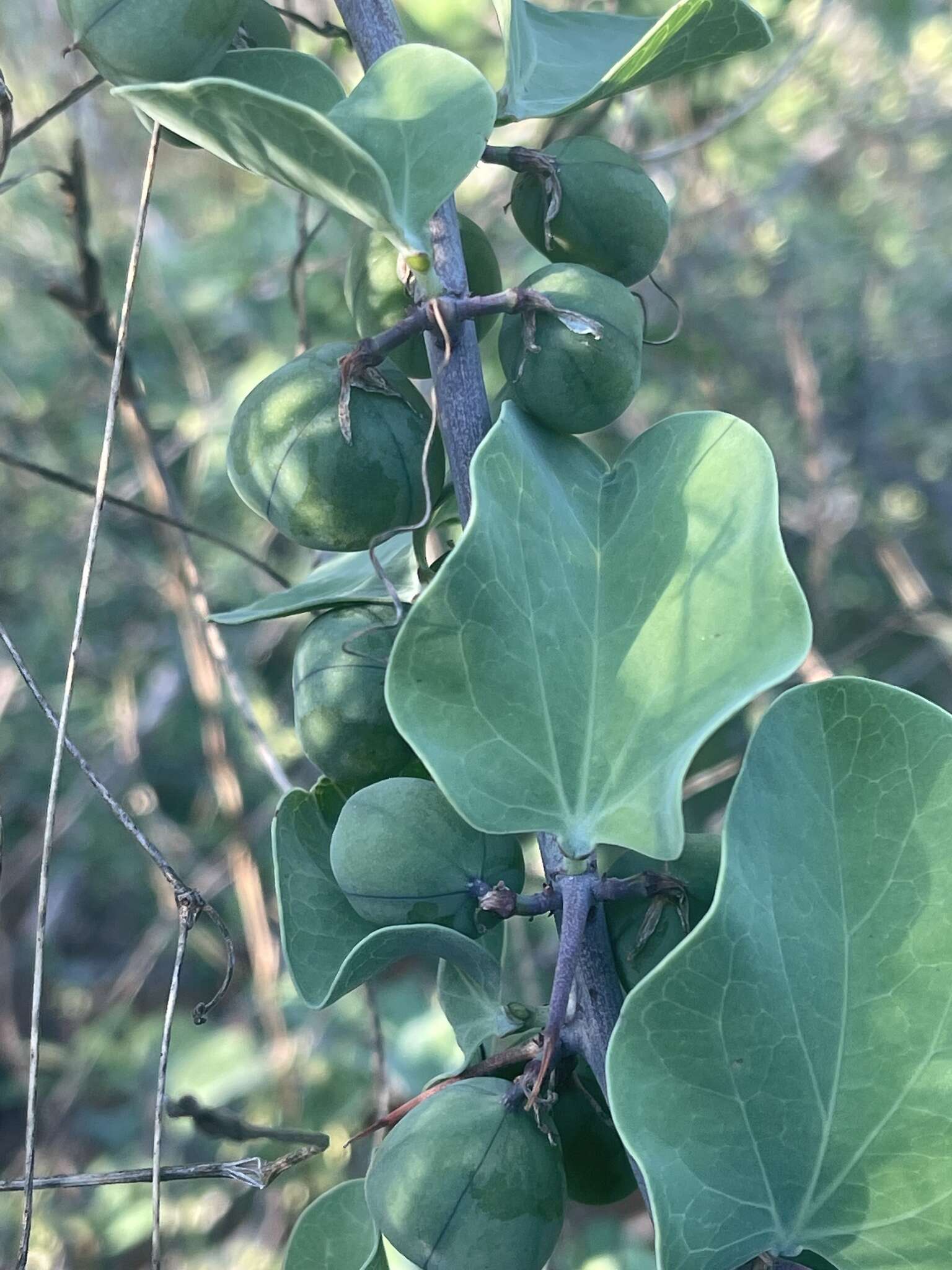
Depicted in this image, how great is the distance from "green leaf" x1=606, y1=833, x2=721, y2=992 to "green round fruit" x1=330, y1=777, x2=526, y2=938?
0.09 meters

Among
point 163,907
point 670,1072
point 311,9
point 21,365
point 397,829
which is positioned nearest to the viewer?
point 670,1072

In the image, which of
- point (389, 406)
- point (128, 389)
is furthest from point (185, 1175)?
point (128, 389)

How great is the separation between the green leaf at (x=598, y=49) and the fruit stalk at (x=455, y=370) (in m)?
0.11

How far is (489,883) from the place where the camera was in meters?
0.78

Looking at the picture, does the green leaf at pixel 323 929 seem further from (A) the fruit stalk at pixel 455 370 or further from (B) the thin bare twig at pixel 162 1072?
(A) the fruit stalk at pixel 455 370

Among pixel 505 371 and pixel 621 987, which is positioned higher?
pixel 505 371

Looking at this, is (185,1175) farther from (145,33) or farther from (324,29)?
(324,29)

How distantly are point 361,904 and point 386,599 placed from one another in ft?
0.71

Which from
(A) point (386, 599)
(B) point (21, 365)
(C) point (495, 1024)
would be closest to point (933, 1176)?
(C) point (495, 1024)

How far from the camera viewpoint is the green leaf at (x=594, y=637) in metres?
0.66

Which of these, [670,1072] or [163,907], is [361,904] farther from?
[163,907]

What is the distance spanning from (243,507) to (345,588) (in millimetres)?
2377

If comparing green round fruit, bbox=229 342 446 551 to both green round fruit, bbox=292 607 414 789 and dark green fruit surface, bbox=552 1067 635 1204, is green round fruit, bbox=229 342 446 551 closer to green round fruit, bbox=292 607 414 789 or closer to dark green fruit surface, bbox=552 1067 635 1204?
green round fruit, bbox=292 607 414 789

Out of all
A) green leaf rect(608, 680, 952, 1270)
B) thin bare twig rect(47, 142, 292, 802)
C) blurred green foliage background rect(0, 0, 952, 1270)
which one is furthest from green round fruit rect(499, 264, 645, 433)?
blurred green foliage background rect(0, 0, 952, 1270)
